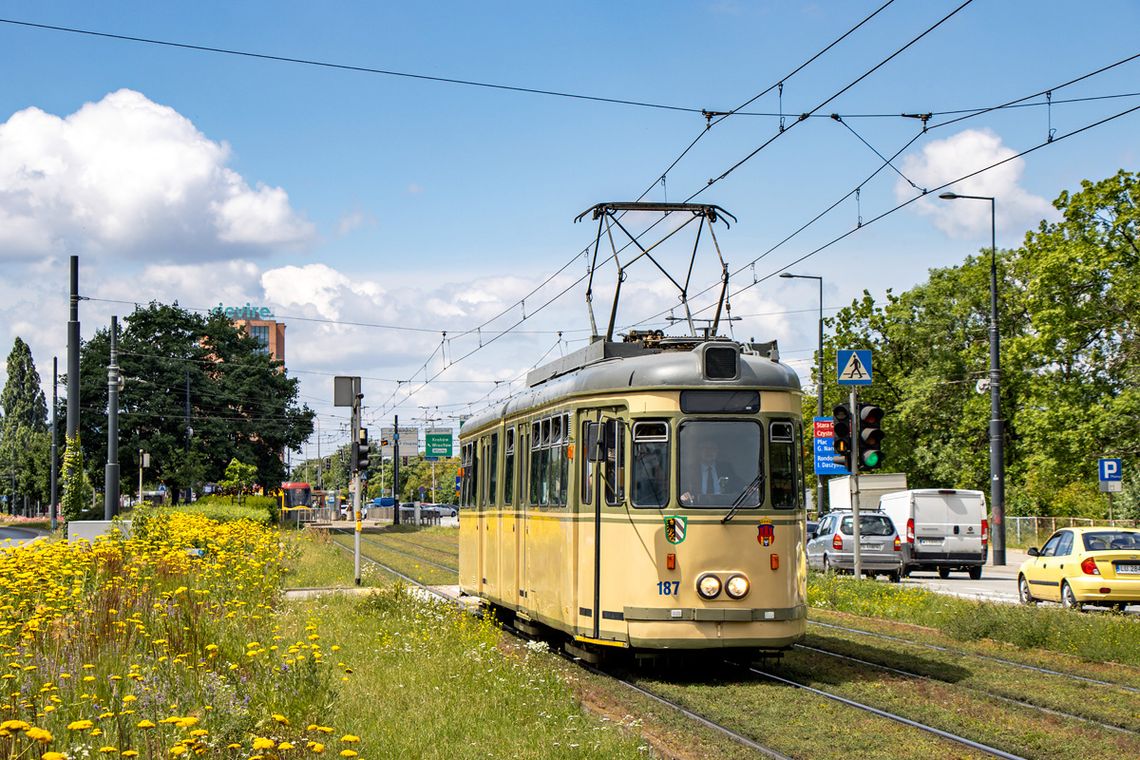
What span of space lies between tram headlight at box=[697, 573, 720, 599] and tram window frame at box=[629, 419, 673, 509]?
2.59 ft

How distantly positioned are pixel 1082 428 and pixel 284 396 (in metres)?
44.5

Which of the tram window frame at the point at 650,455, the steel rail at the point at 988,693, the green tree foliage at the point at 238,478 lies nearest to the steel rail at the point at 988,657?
the steel rail at the point at 988,693

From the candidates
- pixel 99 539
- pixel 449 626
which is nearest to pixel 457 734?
pixel 449 626

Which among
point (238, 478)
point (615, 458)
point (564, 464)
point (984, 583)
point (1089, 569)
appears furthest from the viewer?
point (238, 478)

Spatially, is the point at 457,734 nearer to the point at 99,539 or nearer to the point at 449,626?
the point at 449,626

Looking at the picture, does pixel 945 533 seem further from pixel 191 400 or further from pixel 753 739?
pixel 191 400

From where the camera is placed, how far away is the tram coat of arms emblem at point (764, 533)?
13.4 metres

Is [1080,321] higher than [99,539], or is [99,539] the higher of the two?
[1080,321]

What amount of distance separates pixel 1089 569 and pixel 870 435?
169 inches

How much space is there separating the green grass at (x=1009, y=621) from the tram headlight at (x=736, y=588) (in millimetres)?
4455

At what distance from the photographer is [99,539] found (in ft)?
56.4

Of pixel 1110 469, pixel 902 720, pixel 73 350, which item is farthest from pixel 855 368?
pixel 73 350

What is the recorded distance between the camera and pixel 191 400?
70.5 metres

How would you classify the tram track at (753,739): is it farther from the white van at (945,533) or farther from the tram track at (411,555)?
the white van at (945,533)
